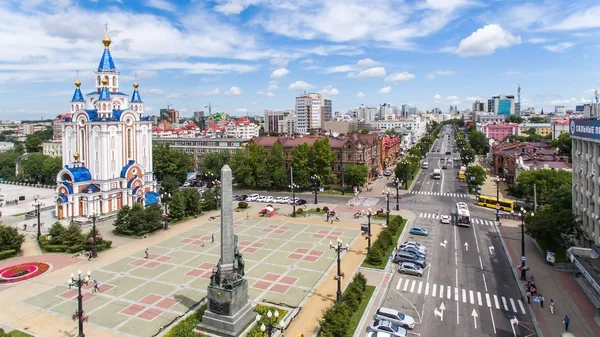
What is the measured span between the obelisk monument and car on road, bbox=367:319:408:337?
7411mm

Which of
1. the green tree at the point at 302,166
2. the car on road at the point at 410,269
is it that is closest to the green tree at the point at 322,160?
the green tree at the point at 302,166

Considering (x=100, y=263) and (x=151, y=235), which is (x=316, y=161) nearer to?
(x=151, y=235)

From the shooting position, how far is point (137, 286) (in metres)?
29.6

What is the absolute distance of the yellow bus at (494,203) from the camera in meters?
51.3

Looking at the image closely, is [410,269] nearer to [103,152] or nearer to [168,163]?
[103,152]

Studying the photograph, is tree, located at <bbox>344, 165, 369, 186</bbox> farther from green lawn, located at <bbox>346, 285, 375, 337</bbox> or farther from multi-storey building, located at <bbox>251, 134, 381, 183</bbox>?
green lawn, located at <bbox>346, 285, 375, 337</bbox>

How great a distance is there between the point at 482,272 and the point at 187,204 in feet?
115

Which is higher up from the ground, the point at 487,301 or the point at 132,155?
the point at 132,155

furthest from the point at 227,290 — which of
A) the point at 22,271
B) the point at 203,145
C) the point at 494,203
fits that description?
the point at 203,145

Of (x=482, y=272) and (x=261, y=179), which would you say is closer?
(x=482, y=272)

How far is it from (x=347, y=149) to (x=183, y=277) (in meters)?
47.2

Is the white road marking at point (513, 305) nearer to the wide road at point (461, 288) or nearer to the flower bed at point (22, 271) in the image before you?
the wide road at point (461, 288)

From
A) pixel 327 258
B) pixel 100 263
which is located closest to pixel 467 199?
pixel 327 258

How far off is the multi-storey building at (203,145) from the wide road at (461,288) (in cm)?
5310
